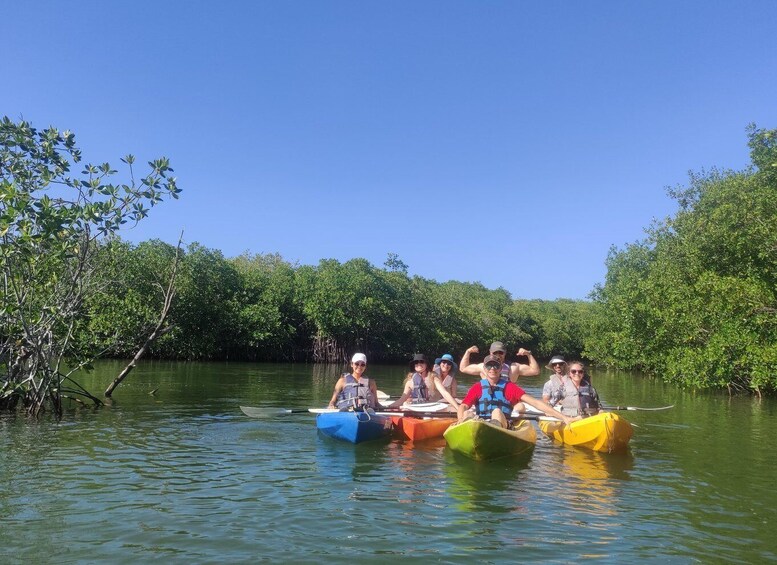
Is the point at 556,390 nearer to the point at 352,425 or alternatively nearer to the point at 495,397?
the point at 495,397

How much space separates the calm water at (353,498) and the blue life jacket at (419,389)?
5.75ft

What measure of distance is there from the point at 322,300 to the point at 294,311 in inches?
93.1

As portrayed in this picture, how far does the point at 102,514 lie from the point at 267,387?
48.8 ft

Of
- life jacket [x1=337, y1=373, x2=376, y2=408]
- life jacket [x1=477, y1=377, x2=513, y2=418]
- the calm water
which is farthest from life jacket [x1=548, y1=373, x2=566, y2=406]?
life jacket [x1=337, y1=373, x2=376, y2=408]

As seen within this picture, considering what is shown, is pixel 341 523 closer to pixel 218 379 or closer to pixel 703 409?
pixel 703 409

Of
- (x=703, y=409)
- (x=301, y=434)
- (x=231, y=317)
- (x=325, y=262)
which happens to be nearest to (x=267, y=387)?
(x=301, y=434)

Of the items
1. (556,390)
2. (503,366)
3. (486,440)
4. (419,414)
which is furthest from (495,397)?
(556,390)

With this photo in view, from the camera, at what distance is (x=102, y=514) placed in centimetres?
573

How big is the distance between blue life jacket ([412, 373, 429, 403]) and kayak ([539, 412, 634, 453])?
10.2 feet

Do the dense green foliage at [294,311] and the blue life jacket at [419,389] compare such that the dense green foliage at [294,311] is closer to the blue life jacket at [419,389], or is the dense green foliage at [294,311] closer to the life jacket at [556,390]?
the blue life jacket at [419,389]

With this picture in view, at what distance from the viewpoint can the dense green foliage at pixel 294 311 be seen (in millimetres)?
37125

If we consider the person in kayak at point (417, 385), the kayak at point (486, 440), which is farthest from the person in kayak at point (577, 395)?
the person in kayak at point (417, 385)

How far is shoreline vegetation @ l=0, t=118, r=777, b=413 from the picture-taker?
10.6m

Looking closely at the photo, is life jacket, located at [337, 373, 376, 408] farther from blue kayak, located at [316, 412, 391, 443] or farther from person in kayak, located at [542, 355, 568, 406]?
person in kayak, located at [542, 355, 568, 406]
